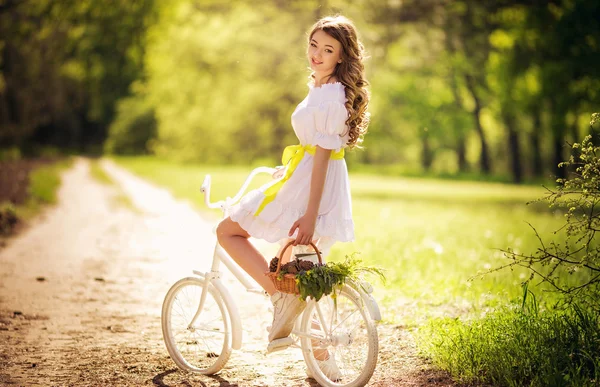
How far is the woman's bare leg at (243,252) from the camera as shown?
14.4ft

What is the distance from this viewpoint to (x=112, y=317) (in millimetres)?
6535

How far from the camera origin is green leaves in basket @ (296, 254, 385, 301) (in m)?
4.09

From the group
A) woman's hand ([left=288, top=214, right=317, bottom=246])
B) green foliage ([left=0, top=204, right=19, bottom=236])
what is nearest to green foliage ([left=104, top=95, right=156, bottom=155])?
green foliage ([left=0, top=204, right=19, bottom=236])

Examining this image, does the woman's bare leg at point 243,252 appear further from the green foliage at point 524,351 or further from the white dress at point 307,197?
the green foliage at point 524,351

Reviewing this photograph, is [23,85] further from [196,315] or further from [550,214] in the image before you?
[196,315]

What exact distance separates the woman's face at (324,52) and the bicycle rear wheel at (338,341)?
1312 millimetres

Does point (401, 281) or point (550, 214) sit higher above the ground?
point (550, 214)

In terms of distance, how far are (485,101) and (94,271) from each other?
34345 millimetres

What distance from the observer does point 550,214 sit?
21531mm

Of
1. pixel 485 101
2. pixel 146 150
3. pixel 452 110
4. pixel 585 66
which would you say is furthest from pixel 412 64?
pixel 146 150

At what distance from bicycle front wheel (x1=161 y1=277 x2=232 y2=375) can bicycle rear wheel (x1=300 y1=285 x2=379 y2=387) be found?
0.70m

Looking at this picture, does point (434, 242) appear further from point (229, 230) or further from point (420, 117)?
point (420, 117)

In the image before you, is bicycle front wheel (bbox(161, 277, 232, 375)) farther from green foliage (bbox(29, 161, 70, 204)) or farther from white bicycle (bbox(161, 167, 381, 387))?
green foliage (bbox(29, 161, 70, 204))

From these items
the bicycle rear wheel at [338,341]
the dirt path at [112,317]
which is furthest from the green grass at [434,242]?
the dirt path at [112,317]
